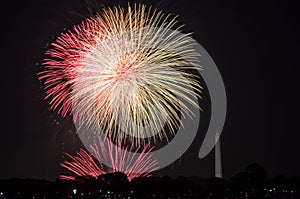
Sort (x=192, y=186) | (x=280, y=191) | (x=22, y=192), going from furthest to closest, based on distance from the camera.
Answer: (x=280, y=191) < (x=192, y=186) < (x=22, y=192)

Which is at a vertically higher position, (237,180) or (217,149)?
(217,149)

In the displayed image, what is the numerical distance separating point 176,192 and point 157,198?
16.3 ft

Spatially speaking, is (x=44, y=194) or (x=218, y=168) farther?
(x=218, y=168)

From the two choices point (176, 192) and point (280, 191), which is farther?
point (280, 191)

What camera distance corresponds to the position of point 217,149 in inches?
3679

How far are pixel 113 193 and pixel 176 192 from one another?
13487 mm

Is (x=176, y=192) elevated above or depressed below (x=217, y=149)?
below

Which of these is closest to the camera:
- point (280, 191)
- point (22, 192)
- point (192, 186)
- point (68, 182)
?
point (22, 192)

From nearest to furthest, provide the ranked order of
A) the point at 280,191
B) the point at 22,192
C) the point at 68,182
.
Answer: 1. the point at 22,192
2. the point at 68,182
3. the point at 280,191

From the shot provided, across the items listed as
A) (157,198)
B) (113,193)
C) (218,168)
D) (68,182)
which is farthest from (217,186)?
(68,182)

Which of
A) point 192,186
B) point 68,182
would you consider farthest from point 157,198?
point 68,182

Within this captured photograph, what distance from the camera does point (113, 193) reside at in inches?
3435

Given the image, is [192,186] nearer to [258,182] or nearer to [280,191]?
[258,182]

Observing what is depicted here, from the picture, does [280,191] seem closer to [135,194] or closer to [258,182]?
[258,182]
